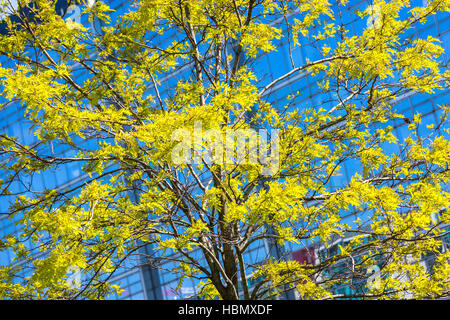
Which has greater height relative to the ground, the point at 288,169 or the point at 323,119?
the point at 323,119

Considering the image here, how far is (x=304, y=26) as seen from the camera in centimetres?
754

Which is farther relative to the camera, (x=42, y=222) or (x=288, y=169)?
(x=288, y=169)

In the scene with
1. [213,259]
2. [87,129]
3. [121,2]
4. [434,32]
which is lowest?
[213,259]

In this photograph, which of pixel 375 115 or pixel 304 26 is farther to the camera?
pixel 304 26

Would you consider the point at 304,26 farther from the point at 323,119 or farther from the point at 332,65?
the point at 323,119

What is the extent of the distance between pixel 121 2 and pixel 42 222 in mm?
16154

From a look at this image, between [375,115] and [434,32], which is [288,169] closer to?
[375,115]

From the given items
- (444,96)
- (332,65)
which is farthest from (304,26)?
(444,96)
